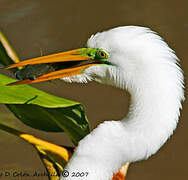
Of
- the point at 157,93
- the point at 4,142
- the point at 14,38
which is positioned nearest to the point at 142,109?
the point at 157,93

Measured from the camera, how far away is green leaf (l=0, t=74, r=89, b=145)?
999 mm

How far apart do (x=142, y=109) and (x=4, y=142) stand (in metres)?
2.56

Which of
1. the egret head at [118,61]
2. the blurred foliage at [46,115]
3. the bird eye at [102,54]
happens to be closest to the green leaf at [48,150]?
the blurred foliage at [46,115]

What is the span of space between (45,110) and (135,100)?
35cm

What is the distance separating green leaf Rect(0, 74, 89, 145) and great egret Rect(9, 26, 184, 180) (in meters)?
0.05

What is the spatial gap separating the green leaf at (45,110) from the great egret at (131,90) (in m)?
0.05

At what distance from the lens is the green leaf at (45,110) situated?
39.3 inches

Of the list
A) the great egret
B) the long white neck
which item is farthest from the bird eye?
the long white neck

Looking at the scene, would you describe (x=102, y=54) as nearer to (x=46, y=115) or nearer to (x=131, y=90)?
(x=131, y=90)

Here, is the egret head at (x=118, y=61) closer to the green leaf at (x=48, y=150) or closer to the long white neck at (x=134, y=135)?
the long white neck at (x=134, y=135)

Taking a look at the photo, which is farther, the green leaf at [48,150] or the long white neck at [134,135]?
the green leaf at [48,150]

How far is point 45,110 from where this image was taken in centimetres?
118

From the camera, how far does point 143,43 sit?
36.1 inches

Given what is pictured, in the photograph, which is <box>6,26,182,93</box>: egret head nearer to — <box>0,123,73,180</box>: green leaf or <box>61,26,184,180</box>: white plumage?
<box>61,26,184,180</box>: white plumage
